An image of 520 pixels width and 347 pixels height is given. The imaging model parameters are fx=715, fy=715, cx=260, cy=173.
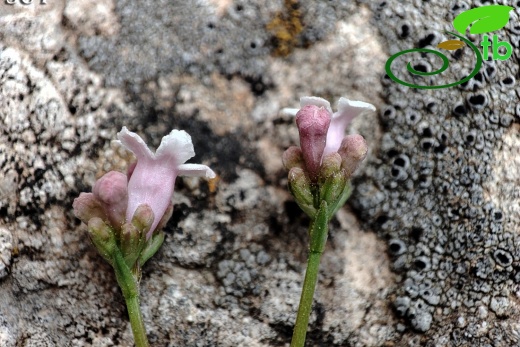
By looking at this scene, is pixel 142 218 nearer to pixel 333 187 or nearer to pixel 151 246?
pixel 151 246

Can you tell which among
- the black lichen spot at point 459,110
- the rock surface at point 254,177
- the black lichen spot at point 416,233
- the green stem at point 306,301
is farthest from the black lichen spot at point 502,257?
the green stem at point 306,301

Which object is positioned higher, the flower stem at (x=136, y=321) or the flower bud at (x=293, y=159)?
the flower bud at (x=293, y=159)

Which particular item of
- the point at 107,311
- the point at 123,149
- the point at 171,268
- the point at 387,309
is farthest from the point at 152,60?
the point at 387,309

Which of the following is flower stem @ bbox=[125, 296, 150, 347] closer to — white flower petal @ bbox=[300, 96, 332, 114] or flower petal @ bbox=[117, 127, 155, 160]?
flower petal @ bbox=[117, 127, 155, 160]

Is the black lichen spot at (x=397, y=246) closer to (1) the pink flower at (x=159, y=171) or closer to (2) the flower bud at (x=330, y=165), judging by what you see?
(2) the flower bud at (x=330, y=165)

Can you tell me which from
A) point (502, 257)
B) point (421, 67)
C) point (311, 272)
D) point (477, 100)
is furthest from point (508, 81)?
point (311, 272)

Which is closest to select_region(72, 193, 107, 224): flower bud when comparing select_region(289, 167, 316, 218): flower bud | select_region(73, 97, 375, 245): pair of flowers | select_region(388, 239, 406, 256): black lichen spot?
select_region(73, 97, 375, 245): pair of flowers
